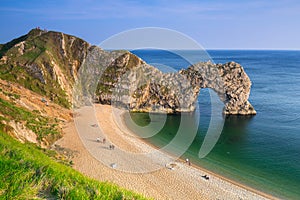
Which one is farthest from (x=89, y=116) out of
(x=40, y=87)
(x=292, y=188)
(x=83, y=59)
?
(x=292, y=188)

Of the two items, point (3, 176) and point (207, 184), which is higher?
point (3, 176)

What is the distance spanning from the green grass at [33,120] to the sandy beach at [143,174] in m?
1.42

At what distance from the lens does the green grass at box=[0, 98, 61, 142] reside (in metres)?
25.6

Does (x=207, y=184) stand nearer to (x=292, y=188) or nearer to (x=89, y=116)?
(x=292, y=188)

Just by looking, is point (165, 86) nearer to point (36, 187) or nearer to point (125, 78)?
point (125, 78)

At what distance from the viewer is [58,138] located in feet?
101

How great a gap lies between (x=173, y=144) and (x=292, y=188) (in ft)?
53.1

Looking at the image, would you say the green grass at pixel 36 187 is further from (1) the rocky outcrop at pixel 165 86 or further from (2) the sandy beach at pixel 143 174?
(1) the rocky outcrop at pixel 165 86

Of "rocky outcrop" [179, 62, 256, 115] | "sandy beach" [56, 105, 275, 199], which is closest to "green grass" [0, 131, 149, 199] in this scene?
"sandy beach" [56, 105, 275, 199]

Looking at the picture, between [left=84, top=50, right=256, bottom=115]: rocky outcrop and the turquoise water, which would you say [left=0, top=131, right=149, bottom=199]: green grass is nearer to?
the turquoise water

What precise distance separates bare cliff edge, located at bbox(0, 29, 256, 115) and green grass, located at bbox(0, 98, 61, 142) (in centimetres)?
1635

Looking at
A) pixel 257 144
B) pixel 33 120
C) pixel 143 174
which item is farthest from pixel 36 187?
pixel 257 144

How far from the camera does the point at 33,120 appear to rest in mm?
29297

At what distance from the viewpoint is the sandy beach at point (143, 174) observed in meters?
23.4
